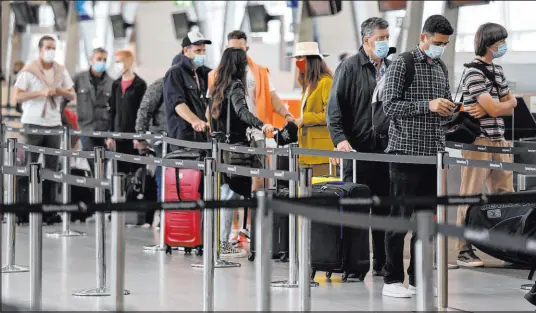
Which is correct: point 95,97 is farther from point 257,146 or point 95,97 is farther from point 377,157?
point 377,157

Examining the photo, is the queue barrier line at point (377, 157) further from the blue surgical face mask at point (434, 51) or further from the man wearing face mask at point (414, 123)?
the blue surgical face mask at point (434, 51)

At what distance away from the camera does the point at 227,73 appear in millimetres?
9992

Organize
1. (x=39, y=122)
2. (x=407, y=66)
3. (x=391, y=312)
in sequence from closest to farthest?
(x=391, y=312) → (x=407, y=66) → (x=39, y=122)

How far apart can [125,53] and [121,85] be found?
0.33 m

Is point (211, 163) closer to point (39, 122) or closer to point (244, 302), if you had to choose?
point (244, 302)

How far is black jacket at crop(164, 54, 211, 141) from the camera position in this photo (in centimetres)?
1027

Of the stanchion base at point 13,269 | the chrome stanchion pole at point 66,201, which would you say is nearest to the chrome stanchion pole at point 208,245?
the stanchion base at point 13,269

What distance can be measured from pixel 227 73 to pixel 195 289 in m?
2.31

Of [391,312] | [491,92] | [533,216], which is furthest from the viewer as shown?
[491,92]

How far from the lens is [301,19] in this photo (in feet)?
56.8

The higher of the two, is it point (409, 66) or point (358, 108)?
point (409, 66)

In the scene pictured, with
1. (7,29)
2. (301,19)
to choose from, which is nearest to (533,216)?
(301,19)

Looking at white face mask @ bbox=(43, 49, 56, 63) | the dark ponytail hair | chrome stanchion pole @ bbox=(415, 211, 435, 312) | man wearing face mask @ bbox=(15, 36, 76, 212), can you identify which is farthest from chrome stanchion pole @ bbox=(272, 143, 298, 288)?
white face mask @ bbox=(43, 49, 56, 63)

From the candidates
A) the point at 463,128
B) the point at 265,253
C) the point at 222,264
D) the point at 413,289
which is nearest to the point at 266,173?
the point at 413,289
